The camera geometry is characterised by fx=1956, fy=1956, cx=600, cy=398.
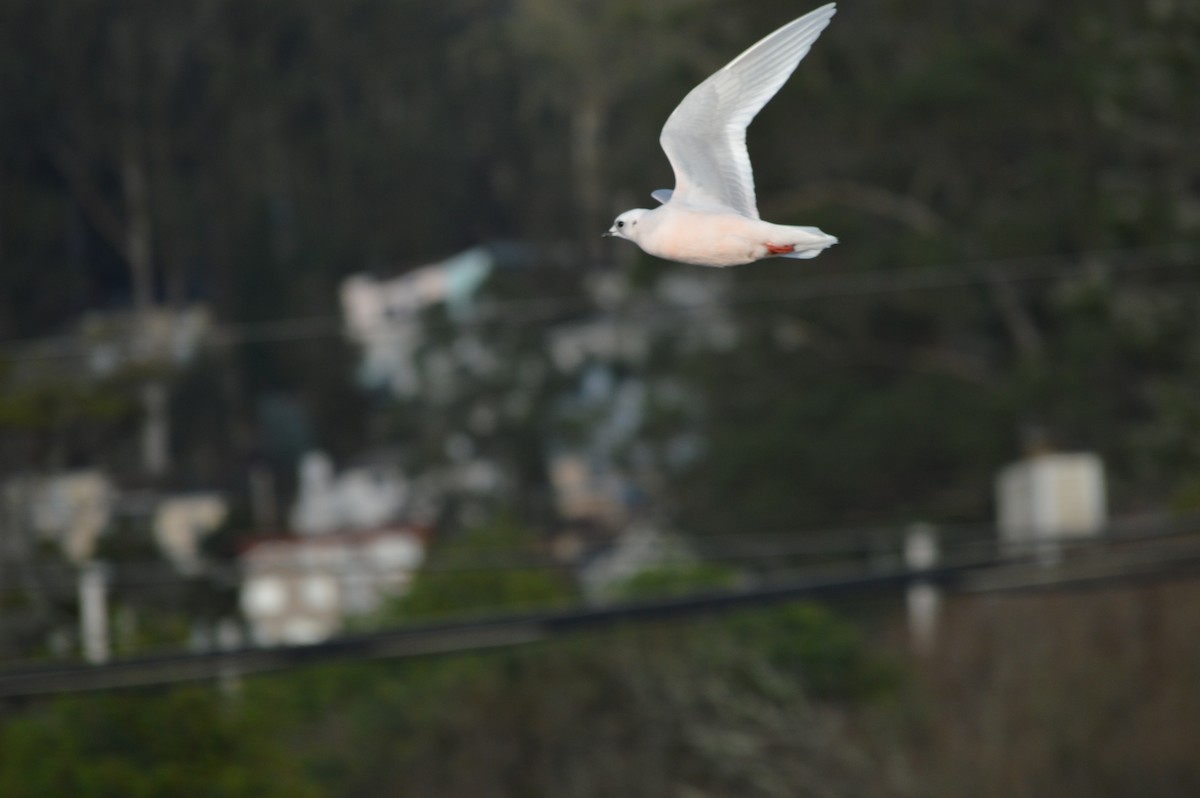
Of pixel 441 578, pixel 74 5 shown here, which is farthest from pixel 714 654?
pixel 74 5

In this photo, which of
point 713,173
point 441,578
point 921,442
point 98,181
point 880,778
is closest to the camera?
point 713,173

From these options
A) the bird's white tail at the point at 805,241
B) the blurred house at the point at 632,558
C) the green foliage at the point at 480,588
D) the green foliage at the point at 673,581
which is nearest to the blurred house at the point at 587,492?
the blurred house at the point at 632,558

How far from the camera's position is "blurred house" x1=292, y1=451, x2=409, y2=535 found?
2378cm

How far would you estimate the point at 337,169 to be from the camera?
2945 cm

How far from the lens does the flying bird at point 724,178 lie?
158 centimetres

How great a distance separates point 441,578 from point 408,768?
139 inches

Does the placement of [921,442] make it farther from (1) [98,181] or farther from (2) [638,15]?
(1) [98,181]

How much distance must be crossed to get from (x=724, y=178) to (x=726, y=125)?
0.22 feet

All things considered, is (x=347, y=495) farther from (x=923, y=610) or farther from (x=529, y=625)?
(x=529, y=625)

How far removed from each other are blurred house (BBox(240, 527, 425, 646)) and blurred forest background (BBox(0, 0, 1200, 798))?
0.65 m

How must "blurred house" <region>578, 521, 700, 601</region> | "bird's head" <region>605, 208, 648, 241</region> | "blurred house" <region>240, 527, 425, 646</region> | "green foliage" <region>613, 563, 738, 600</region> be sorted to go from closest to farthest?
"bird's head" <region>605, 208, 648, 241</region>
"green foliage" <region>613, 563, 738, 600</region>
"blurred house" <region>578, 521, 700, 601</region>
"blurred house" <region>240, 527, 425, 646</region>

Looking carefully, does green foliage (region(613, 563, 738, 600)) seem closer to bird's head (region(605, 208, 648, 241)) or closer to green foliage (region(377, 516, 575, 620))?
green foliage (region(377, 516, 575, 620))

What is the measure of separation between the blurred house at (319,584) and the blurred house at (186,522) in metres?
0.64

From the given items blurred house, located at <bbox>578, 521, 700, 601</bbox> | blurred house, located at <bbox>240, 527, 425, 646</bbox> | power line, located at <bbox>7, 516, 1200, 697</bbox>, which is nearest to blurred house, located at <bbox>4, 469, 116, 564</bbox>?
blurred house, located at <bbox>240, 527, 425, 646</bbox>
